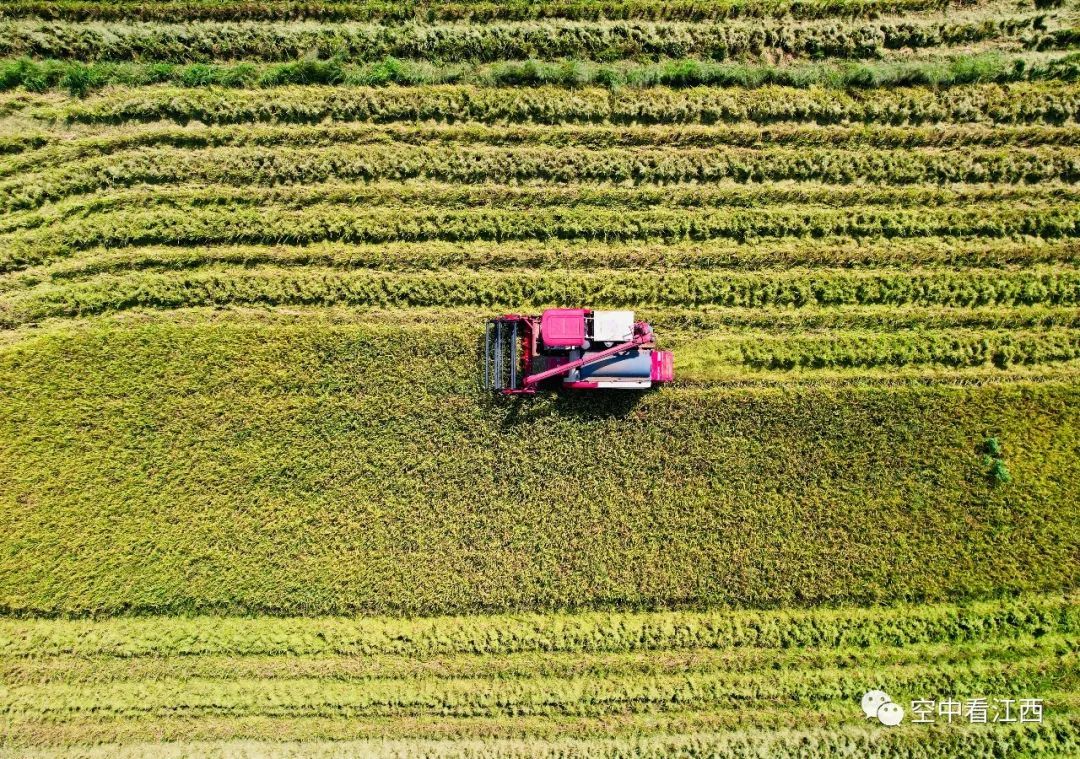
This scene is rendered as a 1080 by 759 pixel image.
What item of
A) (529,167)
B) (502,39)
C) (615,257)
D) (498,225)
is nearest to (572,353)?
(615,257)

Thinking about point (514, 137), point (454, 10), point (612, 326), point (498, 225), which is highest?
point (454, 10)

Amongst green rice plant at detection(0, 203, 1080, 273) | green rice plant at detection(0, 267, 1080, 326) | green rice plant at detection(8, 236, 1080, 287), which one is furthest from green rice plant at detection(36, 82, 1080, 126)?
green rice plant at detection(0, 267, 1080, 326)

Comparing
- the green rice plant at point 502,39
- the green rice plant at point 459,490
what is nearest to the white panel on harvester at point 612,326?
the green rice plant at point 459,490

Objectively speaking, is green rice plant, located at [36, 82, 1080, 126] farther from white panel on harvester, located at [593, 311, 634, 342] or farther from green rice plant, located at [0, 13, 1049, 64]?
white panel on harvester, located at [593, 311, 634, 342]

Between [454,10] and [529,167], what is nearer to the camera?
[529,167]

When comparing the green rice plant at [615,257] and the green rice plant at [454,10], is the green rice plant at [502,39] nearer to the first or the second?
the green rice plant at [454,10]

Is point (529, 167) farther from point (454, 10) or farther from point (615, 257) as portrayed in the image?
point (454, 10)

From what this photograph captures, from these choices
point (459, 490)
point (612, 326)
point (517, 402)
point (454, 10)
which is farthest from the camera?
point (454, 10)
